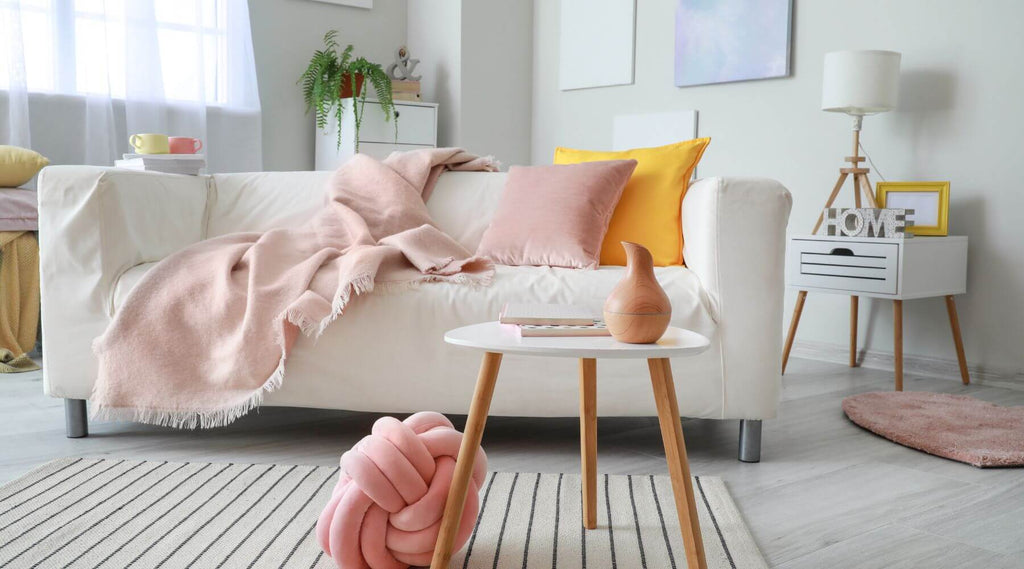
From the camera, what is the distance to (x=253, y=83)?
458 centimetres

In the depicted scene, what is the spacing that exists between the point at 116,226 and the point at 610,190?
1298 mm

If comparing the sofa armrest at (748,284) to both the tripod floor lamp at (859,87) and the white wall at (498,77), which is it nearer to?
the tripod floor lamp at (859,87)

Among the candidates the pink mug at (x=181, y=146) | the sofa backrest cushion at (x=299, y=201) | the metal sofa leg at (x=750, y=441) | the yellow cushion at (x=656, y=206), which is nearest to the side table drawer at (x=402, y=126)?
the pink mug at (x=181, y=146)

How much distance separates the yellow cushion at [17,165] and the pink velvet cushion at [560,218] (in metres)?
2.08

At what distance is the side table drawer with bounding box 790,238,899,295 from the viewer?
298cm

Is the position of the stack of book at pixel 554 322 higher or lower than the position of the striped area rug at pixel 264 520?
higher

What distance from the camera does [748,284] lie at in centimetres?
205

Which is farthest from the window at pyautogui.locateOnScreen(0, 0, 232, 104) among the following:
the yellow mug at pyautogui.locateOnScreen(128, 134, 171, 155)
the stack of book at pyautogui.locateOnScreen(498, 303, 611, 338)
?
the stack of book at pyautogui.locateOnScreen(498, 303, 611, 338)

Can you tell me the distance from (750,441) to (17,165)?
2.96m

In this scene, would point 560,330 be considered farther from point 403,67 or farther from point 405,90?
point 403,67

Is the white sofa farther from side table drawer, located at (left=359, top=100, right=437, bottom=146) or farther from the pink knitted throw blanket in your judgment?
side table drawer, located at (left=359, top=100, right=437, bottom=146)

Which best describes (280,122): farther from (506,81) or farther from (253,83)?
(506,81)

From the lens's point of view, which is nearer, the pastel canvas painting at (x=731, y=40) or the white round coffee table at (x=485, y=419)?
the white round coffee table at (x=485, y=419)

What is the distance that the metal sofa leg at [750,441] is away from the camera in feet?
6.79
